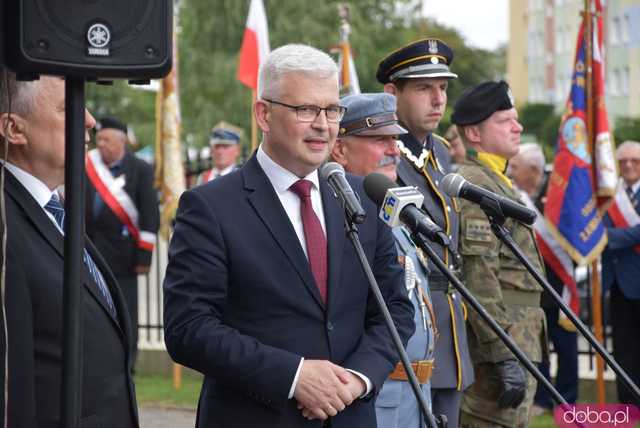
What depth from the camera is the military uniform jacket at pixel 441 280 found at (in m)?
5.25

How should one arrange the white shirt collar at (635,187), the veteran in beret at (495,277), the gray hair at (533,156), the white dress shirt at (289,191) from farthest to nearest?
1. the gray hair at (533,156)
2. the white shirt collar at (635,187)
3. the veteran in beret at (495,277)
4. the white dress shirt at (289,191)

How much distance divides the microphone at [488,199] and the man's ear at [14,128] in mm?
1457

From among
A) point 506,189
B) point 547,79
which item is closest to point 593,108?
point 506,189

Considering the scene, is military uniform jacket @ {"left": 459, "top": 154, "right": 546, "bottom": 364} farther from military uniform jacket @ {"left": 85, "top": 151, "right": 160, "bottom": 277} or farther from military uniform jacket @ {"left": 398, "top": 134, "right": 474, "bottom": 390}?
Result: military uniform jacket @ {"left": 85, "top": 151, "right": 160, "bottom": 277}

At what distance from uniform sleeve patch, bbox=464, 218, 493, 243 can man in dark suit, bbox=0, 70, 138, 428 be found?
2.36 meters

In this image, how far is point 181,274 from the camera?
12.5 feet

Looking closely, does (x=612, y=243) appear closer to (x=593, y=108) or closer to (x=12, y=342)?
(x=593, y=108)

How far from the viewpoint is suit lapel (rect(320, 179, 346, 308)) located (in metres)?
3.87

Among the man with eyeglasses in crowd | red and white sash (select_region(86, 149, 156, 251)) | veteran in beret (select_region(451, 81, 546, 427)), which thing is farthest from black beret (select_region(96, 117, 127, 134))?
veteran in beret (select_region(451, 81, 546, 427))

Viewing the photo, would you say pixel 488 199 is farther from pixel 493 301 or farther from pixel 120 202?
pixel 120 202

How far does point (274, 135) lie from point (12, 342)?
1.25 meters

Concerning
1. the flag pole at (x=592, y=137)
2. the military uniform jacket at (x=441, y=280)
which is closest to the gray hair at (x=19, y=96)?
the military uniform jacket at (x=441, y=280)

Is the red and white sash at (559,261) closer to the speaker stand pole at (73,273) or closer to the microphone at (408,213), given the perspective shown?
the microphone at (408,213)

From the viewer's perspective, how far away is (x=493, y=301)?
5668mm
